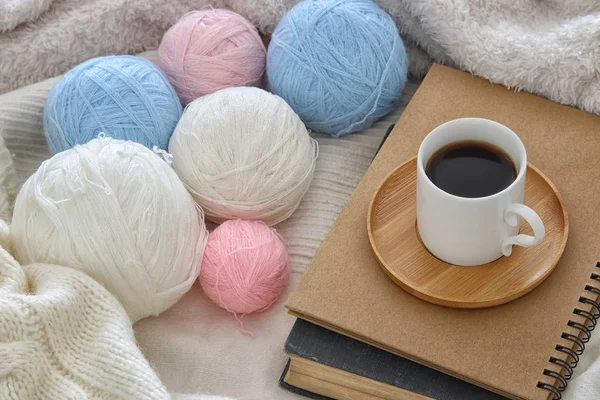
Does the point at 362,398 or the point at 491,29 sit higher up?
the point at 491,29

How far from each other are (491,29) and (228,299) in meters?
0.39

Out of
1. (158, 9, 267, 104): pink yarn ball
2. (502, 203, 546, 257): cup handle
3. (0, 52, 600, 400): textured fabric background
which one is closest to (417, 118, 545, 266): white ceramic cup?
(502, 203, 546, 257): cup handle

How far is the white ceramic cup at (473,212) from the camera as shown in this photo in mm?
564

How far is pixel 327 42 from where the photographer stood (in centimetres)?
78

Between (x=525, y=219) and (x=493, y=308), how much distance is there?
0.29ft

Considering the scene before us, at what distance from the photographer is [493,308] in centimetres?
63

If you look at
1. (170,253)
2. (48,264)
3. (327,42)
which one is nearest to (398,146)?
(327,42)

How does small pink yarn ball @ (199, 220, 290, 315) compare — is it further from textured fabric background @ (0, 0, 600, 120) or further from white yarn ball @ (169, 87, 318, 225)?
textured fabric background @ (0, 0, 600, 120)

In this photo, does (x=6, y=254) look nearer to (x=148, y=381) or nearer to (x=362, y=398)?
(x=148, y=381)

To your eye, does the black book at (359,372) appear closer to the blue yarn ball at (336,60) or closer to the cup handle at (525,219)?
the cup handle at (525,219)

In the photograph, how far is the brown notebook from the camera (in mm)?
604

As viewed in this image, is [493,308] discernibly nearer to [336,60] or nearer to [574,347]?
[574,347]

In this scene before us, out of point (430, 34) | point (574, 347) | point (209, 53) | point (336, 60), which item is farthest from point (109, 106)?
point (574, 347)

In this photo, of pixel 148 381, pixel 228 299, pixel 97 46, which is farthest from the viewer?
pixel 97 46
